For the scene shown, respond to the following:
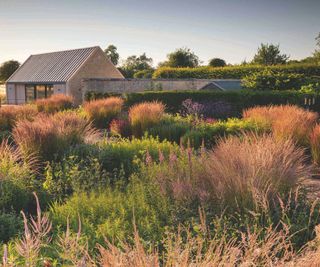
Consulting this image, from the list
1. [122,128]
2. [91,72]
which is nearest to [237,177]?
[122,128]

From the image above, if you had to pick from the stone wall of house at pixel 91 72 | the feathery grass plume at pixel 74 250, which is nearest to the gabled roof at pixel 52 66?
the stone wall of house at pixel 91 72

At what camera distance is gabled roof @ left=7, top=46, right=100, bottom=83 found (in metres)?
27.4

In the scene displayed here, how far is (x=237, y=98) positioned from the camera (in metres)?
15.8

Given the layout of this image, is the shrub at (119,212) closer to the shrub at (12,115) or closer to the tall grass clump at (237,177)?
the tall grass clump at (237,177)

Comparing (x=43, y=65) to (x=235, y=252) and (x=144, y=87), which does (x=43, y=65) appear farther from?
(x=235, y=252)

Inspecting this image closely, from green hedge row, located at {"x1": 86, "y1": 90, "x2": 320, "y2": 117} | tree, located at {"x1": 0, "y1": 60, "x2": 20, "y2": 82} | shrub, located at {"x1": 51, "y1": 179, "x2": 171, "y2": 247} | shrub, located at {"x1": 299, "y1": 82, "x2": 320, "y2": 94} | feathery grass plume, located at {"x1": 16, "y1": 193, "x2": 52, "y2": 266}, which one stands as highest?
tree, located at {"x1": 0, "y1": 60, "x2": 20, "y2": 82}

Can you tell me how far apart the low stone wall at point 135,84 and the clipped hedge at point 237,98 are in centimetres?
749

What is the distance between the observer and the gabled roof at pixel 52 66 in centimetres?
2742

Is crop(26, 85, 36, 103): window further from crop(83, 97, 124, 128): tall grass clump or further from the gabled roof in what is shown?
crop(83, 97, 124, 128): tall grass clump

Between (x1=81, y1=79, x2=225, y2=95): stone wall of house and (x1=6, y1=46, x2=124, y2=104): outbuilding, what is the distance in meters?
2.79

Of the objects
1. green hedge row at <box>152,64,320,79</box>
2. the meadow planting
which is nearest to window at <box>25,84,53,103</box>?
green hedge row at <box>152,64,320,79</box>

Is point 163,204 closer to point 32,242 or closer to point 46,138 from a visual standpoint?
point 32,242

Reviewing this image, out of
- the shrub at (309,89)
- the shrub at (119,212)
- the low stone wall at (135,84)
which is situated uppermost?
the low stone wall at (135,84)

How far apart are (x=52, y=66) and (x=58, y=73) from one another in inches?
91.6
